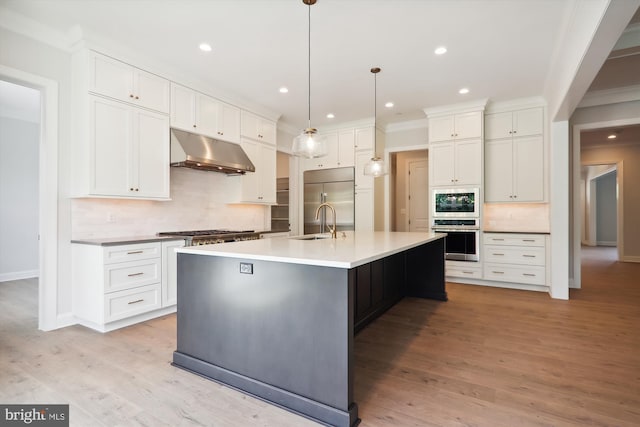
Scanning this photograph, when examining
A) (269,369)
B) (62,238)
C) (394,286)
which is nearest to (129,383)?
(269,369)

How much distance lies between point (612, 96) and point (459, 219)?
8.68 ft

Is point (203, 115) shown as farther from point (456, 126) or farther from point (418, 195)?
point (418, 195)

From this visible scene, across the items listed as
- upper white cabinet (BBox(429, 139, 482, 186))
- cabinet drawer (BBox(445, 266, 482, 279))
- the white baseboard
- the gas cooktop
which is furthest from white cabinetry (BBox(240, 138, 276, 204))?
the white baseboard

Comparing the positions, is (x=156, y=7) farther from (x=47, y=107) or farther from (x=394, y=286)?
(x=394, y=286)

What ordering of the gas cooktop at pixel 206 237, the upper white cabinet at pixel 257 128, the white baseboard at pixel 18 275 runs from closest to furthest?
1. the gas cooktop at pixel 206 237
2. the upper white cabinet at pixel 257 128
3. the white baseboard at pixel 18 275

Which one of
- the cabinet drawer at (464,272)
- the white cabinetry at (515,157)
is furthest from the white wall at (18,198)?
the white cabinetry at (515,157)

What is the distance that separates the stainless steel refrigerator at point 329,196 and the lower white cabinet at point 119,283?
2.97m

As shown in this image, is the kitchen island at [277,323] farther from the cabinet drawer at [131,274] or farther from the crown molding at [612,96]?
the crown molding at [612,96]

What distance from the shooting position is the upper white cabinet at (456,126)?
4934 millimetres

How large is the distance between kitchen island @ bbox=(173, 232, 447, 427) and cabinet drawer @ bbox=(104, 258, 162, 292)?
113 cm

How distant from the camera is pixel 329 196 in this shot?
619 cm

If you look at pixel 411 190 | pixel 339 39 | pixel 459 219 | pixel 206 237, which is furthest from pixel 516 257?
pixel 206 237

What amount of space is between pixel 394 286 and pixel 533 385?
1.97m

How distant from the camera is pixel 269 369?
191 centimetres
